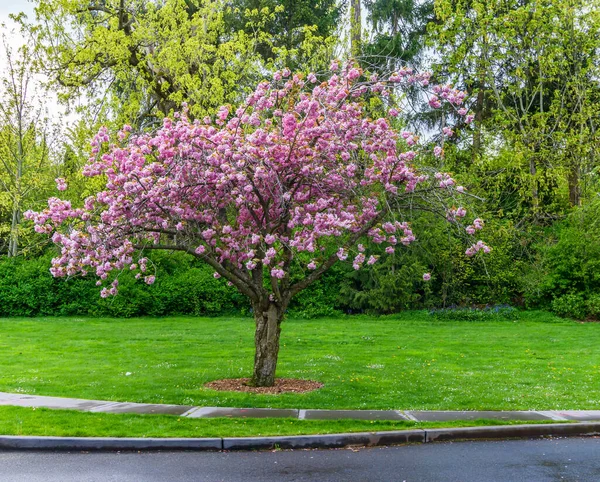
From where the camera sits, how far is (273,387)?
10156mm

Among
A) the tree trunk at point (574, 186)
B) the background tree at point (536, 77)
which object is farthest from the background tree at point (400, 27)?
the tree trunk at point (574, 186)

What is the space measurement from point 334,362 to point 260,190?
4.75 m

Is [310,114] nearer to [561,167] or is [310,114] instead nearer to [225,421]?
[225,421]

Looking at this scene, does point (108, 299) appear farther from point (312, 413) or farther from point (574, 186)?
point (574, 186)

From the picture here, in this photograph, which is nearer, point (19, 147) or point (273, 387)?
point (273, 387)

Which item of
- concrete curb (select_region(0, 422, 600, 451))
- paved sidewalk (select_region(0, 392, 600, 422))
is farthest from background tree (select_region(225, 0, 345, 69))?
concrete curb (select_region(0, 422, 600, 451))

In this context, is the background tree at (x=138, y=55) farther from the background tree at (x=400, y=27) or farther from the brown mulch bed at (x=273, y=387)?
the brown mulch bed at (x=273, y=387)

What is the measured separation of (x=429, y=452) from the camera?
7.07 m

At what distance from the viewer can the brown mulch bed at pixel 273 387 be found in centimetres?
997

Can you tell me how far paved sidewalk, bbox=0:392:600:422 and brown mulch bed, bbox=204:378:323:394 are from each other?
133 cm

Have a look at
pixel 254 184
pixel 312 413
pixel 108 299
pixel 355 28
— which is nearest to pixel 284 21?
pixel 355 28

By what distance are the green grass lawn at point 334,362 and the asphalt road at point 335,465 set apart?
182 cm

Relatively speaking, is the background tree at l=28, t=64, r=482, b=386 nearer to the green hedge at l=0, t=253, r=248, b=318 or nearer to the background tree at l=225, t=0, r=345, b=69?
the green hedge at l=0, t=253, r=248, b=318

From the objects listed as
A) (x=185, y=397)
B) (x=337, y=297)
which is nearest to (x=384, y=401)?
(x=185, y=397)
